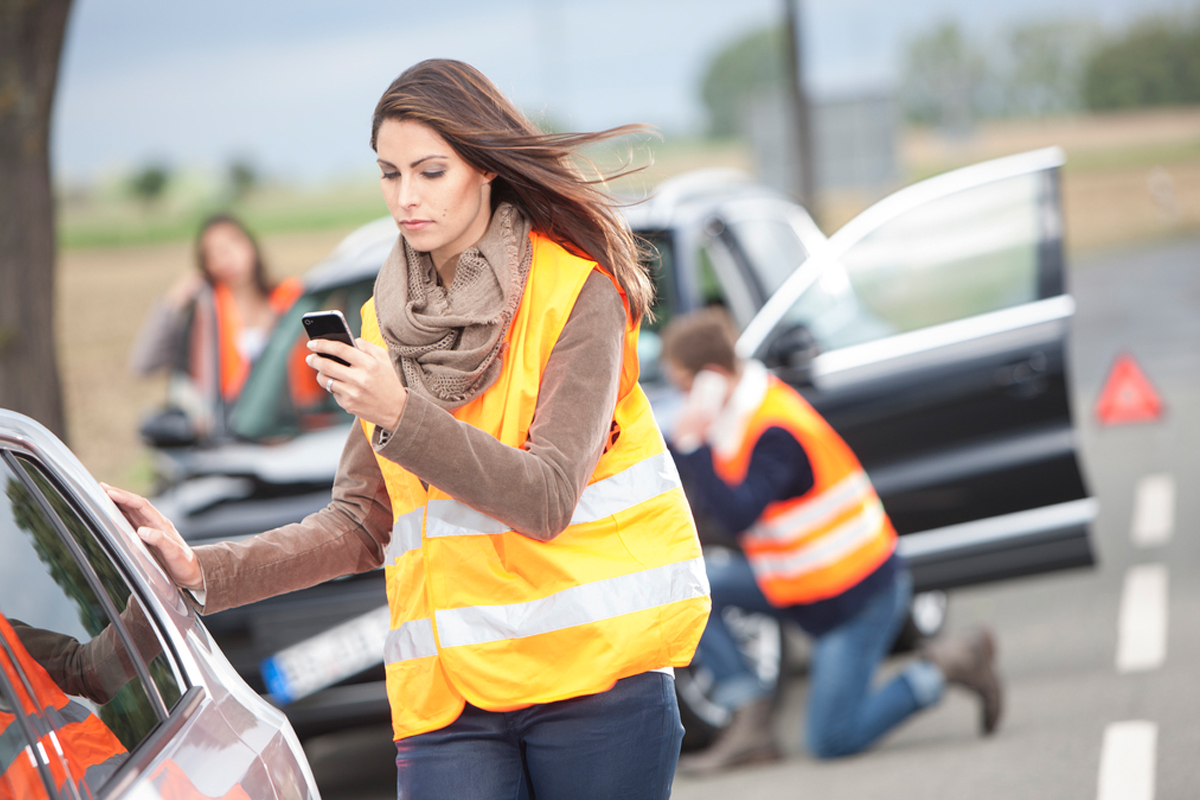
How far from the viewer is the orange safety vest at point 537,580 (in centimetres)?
218

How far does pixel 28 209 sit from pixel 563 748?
5.49 metres

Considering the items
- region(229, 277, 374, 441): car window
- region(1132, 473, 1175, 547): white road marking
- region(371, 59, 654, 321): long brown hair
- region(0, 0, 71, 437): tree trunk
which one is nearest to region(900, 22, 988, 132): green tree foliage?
region(1132, 473, 1175, 547): white road marking

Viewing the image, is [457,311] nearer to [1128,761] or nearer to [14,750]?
[14,750]

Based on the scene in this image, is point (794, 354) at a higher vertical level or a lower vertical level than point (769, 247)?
lower

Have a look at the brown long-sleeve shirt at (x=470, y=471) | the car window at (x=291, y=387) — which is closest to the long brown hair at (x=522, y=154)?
the brown long-sleeve shirt at (x=470, y=471)

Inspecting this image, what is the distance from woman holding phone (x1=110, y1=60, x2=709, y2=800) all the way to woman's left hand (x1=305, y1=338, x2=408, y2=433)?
8.1 inches

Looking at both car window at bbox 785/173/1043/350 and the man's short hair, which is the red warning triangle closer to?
car window at bbox 785/173/1043/350

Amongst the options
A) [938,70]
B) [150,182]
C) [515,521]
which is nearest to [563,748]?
[515,521]

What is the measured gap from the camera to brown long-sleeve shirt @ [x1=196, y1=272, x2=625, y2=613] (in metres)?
1.99

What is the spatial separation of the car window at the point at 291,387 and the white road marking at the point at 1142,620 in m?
3.26

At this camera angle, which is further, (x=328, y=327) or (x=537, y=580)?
(x=537, y=580)

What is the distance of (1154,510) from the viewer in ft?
27.4

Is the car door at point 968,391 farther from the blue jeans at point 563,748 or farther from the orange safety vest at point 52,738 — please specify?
the orange safety vest at point 52,738

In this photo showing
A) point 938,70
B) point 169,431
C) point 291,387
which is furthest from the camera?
point 938,70
